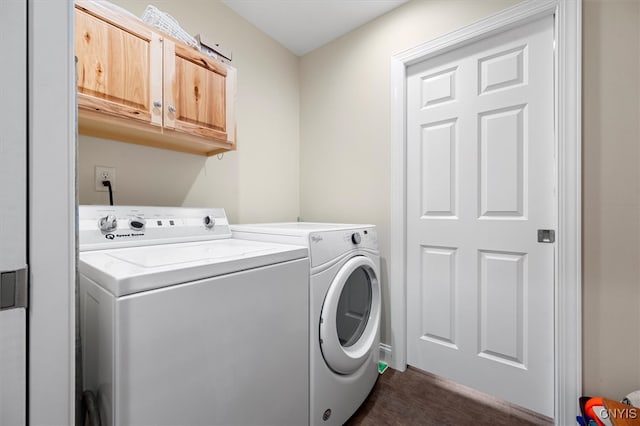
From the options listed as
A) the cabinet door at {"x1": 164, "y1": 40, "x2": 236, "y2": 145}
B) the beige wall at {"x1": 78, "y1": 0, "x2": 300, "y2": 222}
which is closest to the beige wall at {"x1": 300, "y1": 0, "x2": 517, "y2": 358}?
the beige wall at {"x1": 78, "y1": 0, "x2": 300, "y2": 222}

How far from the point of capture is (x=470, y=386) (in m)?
1.66

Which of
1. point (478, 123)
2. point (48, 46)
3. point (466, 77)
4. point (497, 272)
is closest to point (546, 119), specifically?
point (478, 123)

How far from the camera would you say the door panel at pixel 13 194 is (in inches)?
17.6

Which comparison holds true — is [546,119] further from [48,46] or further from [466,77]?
[48,46]

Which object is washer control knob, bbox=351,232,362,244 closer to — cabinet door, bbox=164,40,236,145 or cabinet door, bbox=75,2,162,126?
cabinet door, bbox=164,40,236,145

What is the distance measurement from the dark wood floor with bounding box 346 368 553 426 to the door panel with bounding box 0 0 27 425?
137 centimetres

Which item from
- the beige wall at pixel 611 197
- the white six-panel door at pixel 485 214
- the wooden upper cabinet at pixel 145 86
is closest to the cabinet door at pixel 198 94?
the wooden upper cabinet at pixel 145 86

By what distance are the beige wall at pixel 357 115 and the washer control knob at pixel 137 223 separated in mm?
1303

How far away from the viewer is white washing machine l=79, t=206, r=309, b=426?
2.11 feet

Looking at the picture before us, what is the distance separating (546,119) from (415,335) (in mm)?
1467

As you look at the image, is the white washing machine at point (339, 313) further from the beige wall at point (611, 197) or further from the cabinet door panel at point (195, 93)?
the beige wall at point (611, 197)

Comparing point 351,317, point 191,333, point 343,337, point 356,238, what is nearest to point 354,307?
point 351,317

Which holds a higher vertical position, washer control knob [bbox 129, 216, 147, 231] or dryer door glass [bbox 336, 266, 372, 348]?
washer control knob [bbox 129, 216, 147, 231]

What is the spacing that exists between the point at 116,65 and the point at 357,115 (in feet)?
4.78
